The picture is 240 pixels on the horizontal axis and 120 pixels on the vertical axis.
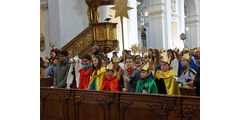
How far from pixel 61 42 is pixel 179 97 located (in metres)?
10.8

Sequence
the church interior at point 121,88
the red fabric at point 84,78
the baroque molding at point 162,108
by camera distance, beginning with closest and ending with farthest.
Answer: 1. the baroque molding at point 162,108
2. the church interior at point 121,88
3. the red fabric at point 84,78

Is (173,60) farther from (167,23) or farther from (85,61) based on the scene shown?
(167,23)

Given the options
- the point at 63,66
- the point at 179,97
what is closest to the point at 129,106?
the point at 179,97

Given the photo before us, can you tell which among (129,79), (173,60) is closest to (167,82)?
(129,79)

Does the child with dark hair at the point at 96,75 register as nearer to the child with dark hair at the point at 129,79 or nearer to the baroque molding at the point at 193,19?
the child with dark hair at the point at 129,79

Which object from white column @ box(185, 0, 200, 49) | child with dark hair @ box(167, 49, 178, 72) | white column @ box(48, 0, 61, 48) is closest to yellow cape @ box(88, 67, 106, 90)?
child with dark hair @ box(167, 49, 178, 72)

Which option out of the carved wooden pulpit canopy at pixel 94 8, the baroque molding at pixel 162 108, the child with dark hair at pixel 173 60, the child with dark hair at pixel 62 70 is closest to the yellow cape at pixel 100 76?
the child with dark hair at pixel 62 70

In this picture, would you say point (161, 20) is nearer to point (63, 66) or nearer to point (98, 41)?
point (98, 41)

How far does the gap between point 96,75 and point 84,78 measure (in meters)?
0.50

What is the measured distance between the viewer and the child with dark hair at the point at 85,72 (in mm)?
5877

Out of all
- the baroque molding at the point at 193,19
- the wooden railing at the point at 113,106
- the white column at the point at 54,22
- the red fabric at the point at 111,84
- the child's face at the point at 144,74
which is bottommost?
the wooden railing at the point at 113,106

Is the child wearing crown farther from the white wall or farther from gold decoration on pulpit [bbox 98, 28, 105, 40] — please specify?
the white wall

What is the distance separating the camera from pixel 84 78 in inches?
234

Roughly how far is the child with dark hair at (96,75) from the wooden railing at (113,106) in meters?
0.55
